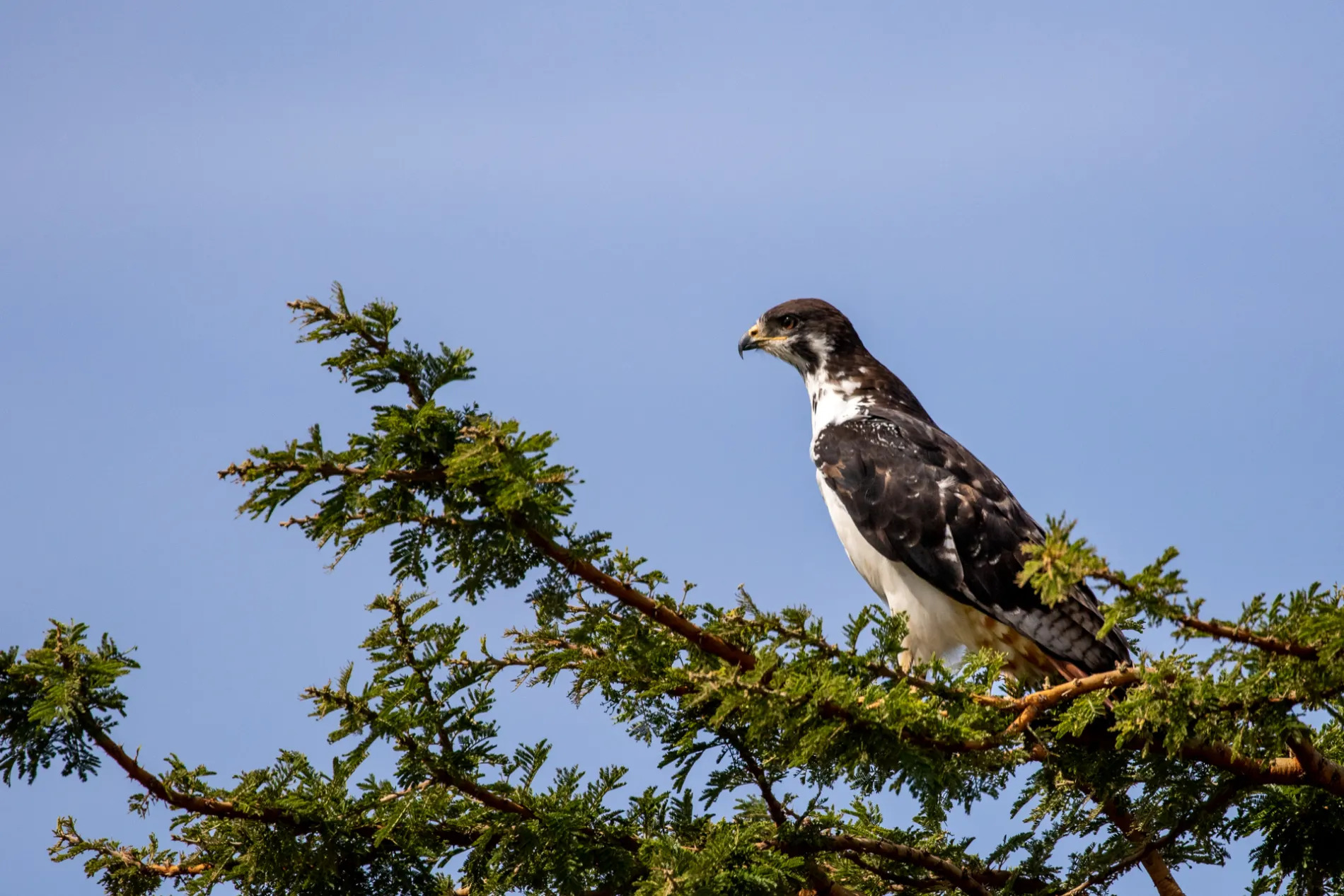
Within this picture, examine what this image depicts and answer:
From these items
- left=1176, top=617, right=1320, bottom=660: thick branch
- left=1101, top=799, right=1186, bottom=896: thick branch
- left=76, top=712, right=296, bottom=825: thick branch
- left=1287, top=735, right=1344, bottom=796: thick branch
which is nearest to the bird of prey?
left=1101, top=799, right=1186, bottom=896: thick branch

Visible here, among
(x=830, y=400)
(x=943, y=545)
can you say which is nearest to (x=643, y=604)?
(x=943, y=545)

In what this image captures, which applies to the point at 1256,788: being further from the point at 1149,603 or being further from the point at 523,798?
the point at 523,798

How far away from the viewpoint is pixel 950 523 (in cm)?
670

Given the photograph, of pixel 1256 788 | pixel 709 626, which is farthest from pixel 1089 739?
pixel 709 626

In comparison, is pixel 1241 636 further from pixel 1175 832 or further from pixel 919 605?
pixel 919 605

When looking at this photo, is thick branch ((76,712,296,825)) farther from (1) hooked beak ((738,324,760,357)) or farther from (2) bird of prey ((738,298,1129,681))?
(1) hooked beak ((738,324,760,357))

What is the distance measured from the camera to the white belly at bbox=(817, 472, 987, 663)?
6.69 meters

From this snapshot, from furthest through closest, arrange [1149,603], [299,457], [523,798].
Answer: [523,798]
[299,457]
[1149,603]

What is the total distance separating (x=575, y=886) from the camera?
470 cm

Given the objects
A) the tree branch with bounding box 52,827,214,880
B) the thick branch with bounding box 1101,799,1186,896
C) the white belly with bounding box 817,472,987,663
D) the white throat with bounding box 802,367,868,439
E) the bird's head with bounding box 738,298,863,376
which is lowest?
the tree branch with bounding box 52,827,214,880

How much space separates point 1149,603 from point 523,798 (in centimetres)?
250

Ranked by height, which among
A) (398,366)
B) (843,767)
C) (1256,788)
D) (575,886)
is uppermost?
(398,366)

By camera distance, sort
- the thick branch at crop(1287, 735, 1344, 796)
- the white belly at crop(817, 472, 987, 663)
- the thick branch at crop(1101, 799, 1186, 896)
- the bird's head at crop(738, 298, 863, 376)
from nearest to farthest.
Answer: the thick branch at crop(1287, 735, 1344, 796), the thick branch at crop(1101, 799, 1186, 896), the white belly at crop(817, 472, 987, 663), the bird's head at crop(738, 298, 863, 376)

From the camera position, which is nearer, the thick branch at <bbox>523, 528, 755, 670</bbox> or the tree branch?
the thick branch at <bbox>523, 528, 755, 670</bbox>
